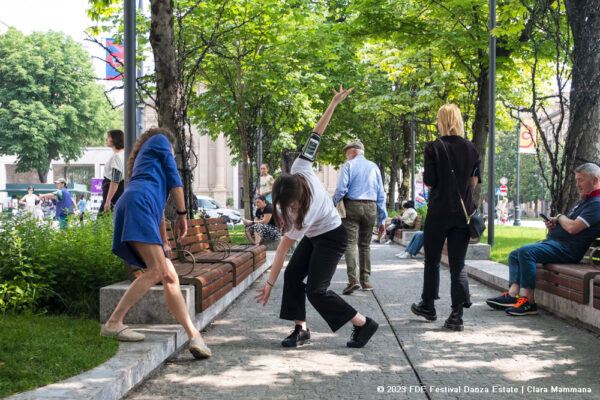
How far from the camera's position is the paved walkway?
4.30 m

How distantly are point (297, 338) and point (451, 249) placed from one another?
1.80 m

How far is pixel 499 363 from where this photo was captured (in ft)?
16.4

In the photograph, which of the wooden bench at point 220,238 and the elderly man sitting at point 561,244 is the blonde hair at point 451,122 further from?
the wooden bench at point 220,238

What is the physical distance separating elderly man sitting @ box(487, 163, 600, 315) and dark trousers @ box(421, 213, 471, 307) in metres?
1.10

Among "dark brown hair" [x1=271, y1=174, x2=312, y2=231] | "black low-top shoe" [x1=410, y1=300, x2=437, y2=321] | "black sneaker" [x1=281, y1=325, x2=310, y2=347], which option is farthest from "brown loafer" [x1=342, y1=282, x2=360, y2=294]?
"dark brown hair" [x1=271, y1=174, x2=312, y2=231]

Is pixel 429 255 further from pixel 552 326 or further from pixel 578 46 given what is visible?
pixel 578 46

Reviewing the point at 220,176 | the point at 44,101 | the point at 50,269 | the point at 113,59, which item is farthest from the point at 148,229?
the point at 220,176

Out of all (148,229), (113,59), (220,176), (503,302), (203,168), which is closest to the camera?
(148,229)

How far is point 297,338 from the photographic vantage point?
5645 mm

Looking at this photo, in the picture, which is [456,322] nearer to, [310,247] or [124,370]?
[310,247]

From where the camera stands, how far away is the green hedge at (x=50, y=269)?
246 inches

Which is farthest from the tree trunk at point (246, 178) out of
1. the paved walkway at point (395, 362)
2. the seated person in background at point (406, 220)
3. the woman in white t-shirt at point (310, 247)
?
the woman in white t-shirt at point (310, 247)

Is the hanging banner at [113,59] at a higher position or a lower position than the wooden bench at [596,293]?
higher

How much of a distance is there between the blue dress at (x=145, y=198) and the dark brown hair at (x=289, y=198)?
86cm
